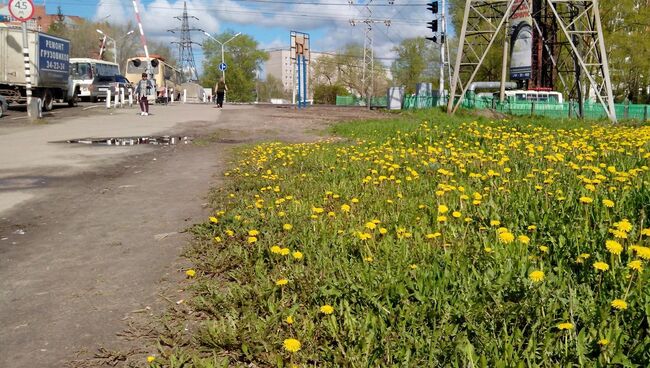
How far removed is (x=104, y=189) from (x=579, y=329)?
6233 millimetres

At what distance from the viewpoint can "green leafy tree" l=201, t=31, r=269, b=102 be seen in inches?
3981

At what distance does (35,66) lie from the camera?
2194 centimetres

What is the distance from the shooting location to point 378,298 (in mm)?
2789

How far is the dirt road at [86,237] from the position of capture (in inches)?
112

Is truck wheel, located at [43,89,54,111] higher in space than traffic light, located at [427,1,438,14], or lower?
lower

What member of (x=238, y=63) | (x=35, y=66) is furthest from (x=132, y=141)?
(x=238, y=63)

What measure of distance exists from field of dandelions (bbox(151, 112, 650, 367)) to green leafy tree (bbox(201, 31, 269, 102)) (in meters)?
99.2

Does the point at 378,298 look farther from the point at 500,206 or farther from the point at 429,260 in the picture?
the point at 500,206

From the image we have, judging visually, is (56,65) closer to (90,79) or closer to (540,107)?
(90,79)

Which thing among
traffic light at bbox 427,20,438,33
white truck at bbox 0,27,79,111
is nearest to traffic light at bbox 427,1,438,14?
traffic light at bbox 427,20,438,33

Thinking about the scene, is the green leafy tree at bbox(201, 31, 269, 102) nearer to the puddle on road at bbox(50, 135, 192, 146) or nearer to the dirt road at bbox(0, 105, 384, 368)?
the puddle on road at bbox(50, 135, 192, 146)

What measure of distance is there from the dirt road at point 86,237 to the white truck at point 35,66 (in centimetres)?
1334

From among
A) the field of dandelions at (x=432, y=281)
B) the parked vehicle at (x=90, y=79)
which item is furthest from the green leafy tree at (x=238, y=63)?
the field of dandelions at (x=432, y=281)

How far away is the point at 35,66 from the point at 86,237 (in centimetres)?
2114
